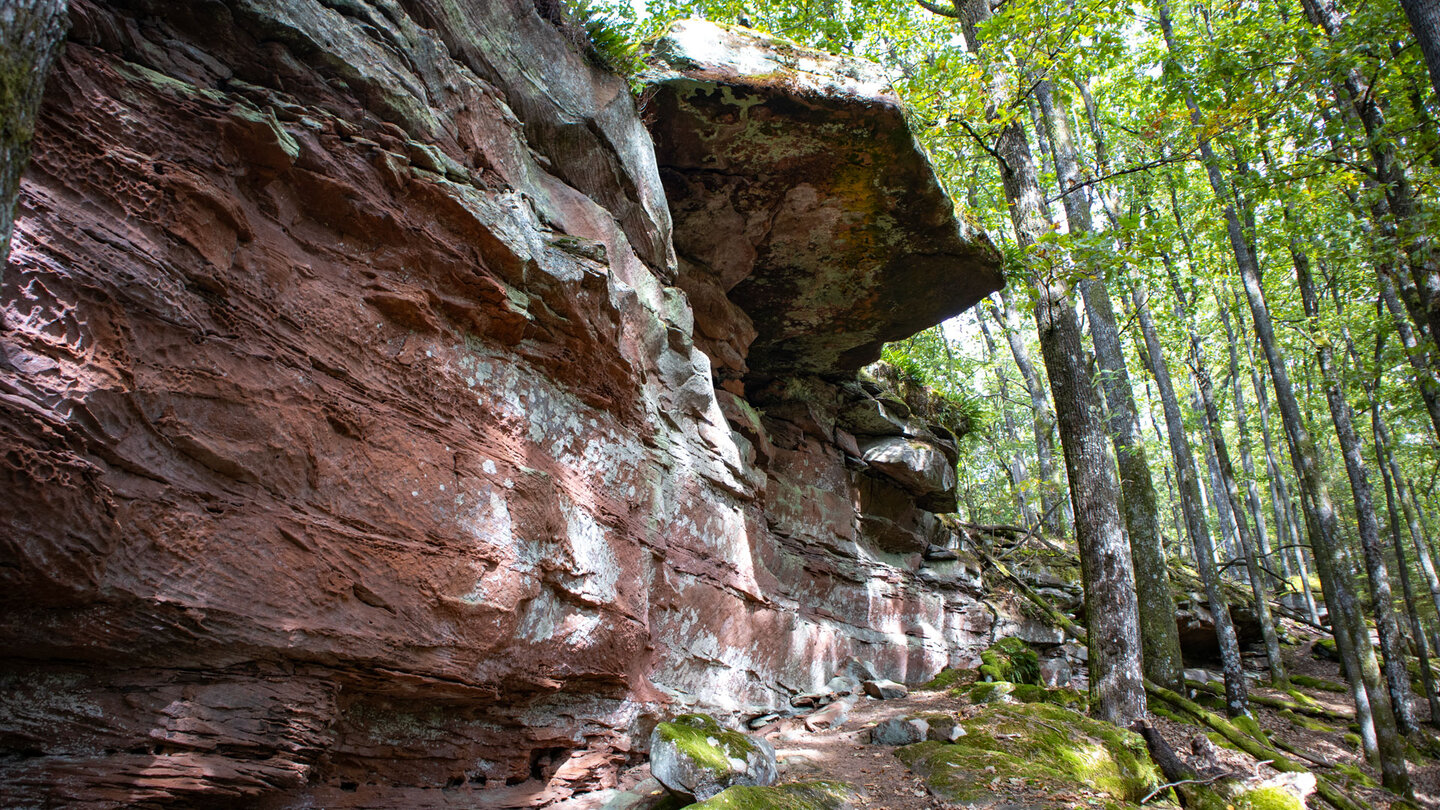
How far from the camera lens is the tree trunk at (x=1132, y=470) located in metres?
11.7

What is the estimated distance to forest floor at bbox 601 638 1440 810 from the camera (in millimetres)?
5762

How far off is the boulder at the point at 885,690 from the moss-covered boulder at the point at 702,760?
5.53 m

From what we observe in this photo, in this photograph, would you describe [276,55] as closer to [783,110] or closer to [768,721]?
[783,110]

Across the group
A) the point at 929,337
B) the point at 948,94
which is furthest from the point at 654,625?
the point at 929,337

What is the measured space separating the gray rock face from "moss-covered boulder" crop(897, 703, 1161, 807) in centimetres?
45

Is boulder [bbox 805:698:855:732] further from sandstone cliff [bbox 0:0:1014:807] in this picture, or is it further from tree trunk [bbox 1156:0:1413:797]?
tree trunk [bbox 1156:0:1413:797]

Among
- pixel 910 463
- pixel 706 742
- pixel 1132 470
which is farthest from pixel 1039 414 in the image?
pixel 706 742

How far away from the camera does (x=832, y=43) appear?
15.2 m

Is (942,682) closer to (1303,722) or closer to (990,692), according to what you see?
(990,692)

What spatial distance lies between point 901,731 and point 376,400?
250 inches

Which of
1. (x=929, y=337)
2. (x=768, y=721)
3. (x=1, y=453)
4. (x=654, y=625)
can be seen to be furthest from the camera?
(x=929, y=337)

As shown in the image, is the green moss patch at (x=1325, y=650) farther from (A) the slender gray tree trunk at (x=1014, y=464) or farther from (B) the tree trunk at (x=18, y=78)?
(B) the tree trunk at (x=18, y=78)

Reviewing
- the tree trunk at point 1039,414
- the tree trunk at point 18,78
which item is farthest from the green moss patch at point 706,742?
the tree trunk at point 1039,414

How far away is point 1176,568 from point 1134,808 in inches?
667
